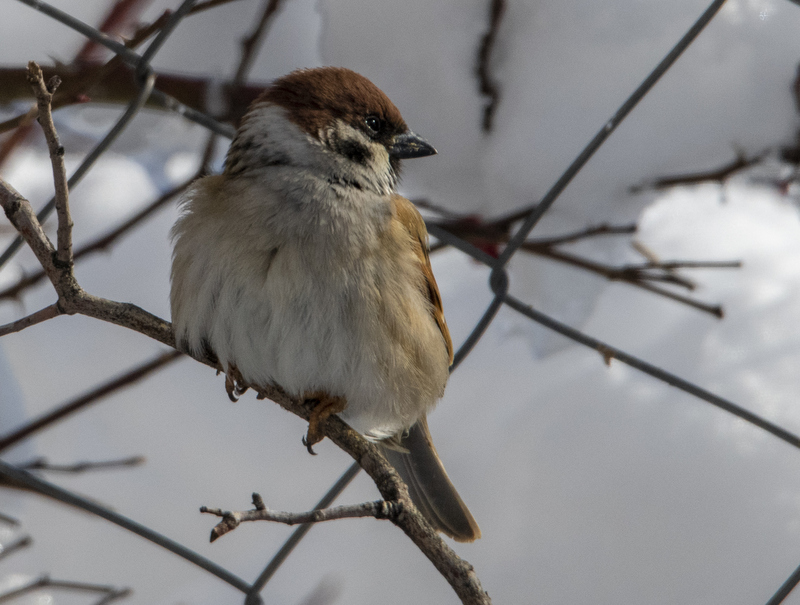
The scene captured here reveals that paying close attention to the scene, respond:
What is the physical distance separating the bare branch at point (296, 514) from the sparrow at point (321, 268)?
358mm

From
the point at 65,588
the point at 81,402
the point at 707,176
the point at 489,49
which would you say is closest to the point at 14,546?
the point at 65,588

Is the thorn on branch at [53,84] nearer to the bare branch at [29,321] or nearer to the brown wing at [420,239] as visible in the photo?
the bare branch at [29,321]

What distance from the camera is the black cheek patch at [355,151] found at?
48.3 inches

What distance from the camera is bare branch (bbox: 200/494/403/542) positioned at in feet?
1.71

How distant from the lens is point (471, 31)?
3.91 ft

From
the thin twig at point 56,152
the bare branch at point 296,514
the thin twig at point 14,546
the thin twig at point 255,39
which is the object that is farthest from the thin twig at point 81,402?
the bare branch at point 296,514

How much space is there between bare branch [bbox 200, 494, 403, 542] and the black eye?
712mm

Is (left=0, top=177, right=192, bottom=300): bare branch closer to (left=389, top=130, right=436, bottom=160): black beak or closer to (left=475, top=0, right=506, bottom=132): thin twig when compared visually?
(left=389, top=130, right=436, bottom=160): black beak

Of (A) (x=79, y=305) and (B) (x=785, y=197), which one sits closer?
(A) (x=79, y=305)

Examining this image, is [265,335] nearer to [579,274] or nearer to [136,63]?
[136,63]

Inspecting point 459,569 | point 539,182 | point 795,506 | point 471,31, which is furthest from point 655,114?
point 459,569

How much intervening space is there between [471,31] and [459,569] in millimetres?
832

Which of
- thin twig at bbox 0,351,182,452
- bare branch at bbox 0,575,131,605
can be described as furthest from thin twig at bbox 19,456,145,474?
bare branch at bbox 0,575,131,605

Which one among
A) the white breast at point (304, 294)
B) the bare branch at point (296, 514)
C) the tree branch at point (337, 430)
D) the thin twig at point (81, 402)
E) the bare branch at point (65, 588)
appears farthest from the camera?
the thin twig at point (81, 402)
